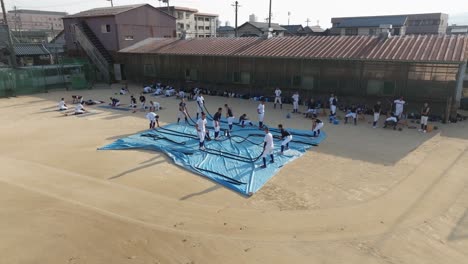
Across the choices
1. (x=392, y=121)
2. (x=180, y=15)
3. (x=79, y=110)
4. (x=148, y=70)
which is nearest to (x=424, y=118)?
(x=392, y=121)

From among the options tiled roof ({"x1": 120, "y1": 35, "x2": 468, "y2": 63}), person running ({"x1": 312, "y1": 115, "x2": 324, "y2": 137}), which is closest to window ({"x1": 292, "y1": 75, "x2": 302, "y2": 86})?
tiled roof ({"x1": 120, "y1": 35, "x2": 468, "y2": 63})

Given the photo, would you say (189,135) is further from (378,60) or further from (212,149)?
(378,60)

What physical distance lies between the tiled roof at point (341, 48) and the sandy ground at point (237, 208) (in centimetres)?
602

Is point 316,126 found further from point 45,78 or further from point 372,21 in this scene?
point 372,21

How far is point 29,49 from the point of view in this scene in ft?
123

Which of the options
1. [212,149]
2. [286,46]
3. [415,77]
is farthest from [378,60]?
[212,149]

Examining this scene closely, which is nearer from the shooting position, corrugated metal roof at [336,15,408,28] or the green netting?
the green netting

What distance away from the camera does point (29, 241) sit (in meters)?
7.52

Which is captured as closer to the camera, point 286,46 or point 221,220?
point 221,220

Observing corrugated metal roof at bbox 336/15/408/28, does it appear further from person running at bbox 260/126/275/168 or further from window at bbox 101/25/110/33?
person running at bbox 260/126/275/168

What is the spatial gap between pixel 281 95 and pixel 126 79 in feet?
59.7

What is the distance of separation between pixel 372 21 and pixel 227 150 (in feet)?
164

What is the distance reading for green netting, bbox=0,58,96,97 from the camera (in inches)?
1031

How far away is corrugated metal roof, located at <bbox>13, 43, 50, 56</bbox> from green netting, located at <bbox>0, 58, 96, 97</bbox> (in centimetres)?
695
